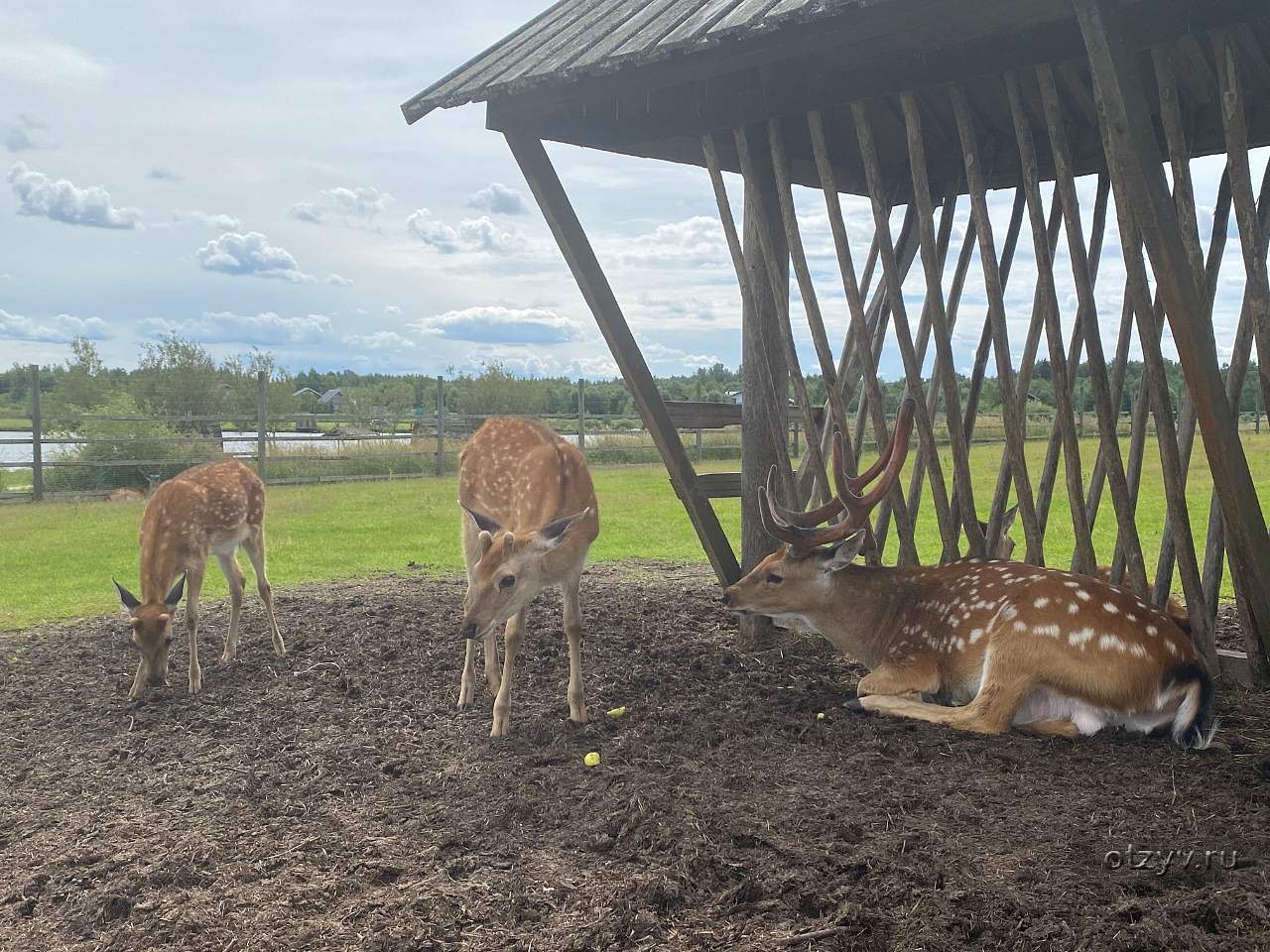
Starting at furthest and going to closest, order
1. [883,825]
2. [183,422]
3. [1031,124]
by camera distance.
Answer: [183,422]
[1031,124]
[883,825]

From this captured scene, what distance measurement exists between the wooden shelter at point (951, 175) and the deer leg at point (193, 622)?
110 inches

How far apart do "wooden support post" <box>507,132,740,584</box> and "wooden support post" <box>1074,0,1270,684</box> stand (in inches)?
99.7

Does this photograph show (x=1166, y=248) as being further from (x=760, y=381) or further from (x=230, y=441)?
(x=230, y=441)

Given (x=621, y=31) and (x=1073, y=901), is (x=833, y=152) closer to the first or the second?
(x=621, y=31)

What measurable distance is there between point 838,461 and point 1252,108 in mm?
2943

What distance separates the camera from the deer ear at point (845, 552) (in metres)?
5.25

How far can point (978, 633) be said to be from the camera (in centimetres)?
477

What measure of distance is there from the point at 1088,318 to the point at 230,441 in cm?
1831

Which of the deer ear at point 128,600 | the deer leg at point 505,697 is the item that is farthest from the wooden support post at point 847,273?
the deer ear at point 128,600

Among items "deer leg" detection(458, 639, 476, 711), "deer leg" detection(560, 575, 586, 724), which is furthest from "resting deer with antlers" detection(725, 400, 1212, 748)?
"deer leg" detection(458, 639, 476, 711)

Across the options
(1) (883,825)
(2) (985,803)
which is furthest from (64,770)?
(2) (985,803)

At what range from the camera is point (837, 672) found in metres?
5.71

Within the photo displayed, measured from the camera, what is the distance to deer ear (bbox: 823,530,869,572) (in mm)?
5250

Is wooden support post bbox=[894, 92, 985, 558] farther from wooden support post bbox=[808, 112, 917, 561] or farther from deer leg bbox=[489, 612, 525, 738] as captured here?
deer leg bbox=[489, 612, 525, 738]
